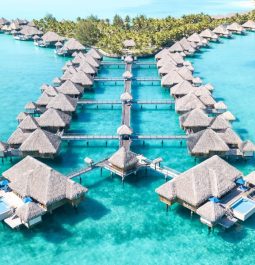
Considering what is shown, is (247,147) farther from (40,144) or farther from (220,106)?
(40,144)

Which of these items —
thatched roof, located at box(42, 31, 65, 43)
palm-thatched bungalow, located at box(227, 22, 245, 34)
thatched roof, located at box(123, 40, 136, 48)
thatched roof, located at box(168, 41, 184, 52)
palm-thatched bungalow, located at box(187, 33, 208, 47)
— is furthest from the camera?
palm-thatched bungalow, located at box(227, 22, 245, 34)

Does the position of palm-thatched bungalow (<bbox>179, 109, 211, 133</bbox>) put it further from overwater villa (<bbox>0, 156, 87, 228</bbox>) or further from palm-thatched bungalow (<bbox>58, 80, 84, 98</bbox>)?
palm-thatched bungalow (<bbox>58, 80, 84, 98</bbox>)

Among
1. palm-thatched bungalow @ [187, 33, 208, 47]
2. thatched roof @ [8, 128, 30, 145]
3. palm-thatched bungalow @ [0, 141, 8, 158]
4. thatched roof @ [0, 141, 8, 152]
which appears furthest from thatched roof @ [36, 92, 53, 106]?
palm-thatched bungalow @ [187, 33, 208, 47]

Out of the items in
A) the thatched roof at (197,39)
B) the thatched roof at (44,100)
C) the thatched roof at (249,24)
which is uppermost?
the thatched roof at (249,24)

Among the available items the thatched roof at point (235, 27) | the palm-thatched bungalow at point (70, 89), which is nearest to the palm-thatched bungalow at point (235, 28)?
the thatched roof at point (235, 27)

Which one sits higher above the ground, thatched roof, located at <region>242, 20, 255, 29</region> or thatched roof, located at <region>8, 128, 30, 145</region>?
thatched roof, located at <region>242, 20, 255, 29</region>

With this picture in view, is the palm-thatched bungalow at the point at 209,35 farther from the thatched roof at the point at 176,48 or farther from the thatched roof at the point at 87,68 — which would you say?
the thatched roof at the point at 87,68

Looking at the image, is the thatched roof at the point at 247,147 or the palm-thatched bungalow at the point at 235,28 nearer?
the thatched roof at the point at 247,147
